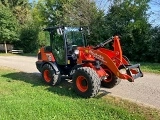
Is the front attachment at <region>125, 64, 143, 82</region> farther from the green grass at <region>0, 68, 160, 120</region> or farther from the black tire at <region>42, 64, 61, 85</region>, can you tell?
the black tire at <region>42, 64, 61, 85</region>

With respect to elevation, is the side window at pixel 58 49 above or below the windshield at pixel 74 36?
below

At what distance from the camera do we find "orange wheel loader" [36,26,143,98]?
7.31 m

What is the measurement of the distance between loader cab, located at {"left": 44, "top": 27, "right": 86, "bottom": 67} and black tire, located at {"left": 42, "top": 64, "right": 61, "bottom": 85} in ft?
1.28

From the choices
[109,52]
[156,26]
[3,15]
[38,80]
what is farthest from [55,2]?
[109,52]

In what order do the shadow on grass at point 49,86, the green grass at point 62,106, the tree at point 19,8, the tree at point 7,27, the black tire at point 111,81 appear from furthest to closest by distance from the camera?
the tree at point 19,8 → the tree at point 7,27 → the black tire at point 111,81 → the shadow on grass at point 49,86 → the green grass at point 62,106

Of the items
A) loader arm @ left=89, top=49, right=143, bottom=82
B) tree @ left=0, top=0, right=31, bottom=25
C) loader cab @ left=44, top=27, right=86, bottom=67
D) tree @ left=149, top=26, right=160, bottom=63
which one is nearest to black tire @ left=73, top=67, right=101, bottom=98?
loader arm @ left=89, top=49, right=143, bottom=82

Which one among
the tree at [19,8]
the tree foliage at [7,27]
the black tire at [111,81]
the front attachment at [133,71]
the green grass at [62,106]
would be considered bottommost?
the green grass at [62,106]

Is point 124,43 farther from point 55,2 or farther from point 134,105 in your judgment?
point 55,2

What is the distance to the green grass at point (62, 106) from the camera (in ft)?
19.7

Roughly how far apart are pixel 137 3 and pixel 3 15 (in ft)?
46.6

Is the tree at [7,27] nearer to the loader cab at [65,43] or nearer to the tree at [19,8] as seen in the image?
the tree at [19,8]

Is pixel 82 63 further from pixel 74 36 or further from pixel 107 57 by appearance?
pixel 74 36

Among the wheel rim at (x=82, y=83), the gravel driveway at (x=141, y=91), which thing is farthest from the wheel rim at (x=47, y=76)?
the gravel driveway at (x=141, y=91)

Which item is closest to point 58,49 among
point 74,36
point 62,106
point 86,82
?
point 74,36
